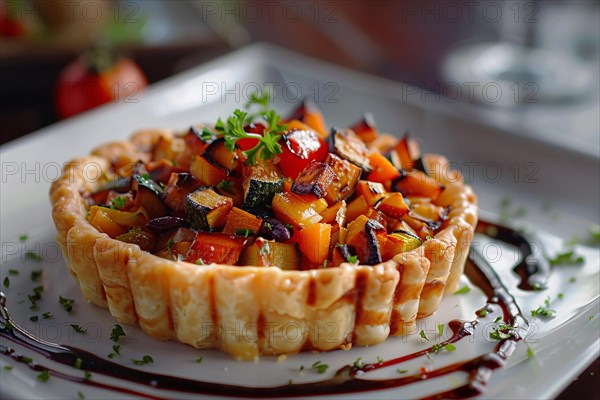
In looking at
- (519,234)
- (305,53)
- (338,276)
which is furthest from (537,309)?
(305,53)

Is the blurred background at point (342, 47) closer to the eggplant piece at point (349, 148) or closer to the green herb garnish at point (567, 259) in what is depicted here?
the green herb garnish at point (567, 259)

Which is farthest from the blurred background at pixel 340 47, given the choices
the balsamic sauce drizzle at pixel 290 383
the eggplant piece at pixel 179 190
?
the eggplant piece at pixel 179 190

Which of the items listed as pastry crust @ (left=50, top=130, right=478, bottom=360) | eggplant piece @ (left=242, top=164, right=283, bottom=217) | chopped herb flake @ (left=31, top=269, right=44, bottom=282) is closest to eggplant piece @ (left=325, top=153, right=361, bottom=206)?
eggplant piece @ (left=242, top=164, right=283, bottom=217)

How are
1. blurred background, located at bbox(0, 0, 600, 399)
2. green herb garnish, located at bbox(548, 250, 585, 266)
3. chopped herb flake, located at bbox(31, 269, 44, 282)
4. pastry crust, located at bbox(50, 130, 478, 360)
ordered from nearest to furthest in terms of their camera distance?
pastry crust, located at bbox(50, 130, 478, 360), chopped herb flake, located at bbox(31, 269, 44, 282), green herb garnish, located at bbox(548, 250, 585, 266), blurred background, located at bbox(0, 0, 600, 399)

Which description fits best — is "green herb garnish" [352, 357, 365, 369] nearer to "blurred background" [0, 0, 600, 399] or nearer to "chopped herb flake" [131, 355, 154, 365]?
"chopped herb flake" [131, 355, 154, 365]

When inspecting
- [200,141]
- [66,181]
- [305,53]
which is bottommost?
[305,53]

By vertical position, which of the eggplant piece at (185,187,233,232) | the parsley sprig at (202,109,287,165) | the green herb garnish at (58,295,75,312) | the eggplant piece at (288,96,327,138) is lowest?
the green herb garnish at (58,295,75,312)

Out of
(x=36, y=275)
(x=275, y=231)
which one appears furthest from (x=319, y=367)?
(x=36, y=275)

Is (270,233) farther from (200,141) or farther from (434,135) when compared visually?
(434,135)
